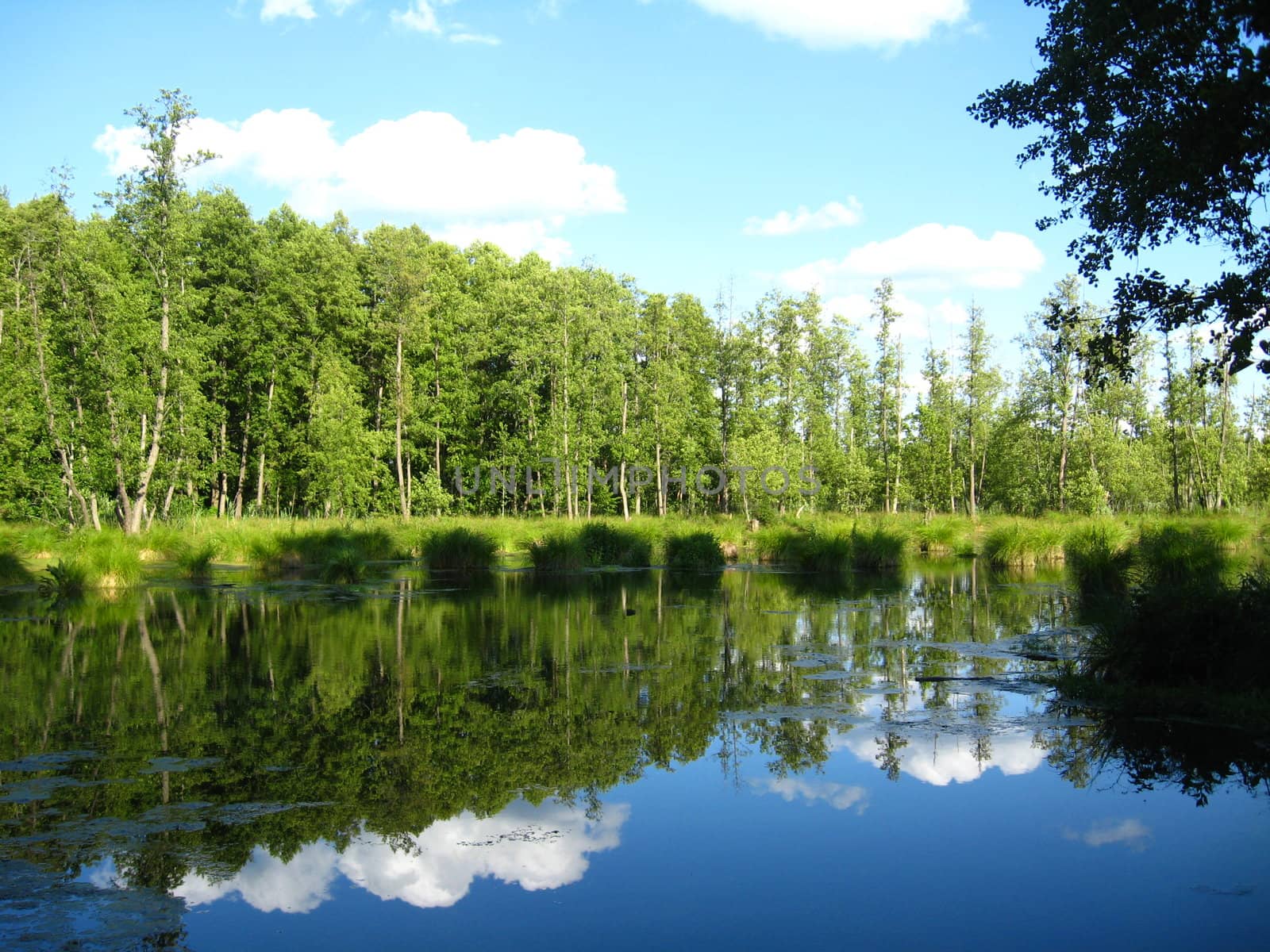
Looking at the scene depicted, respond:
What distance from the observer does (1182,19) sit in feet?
25.8

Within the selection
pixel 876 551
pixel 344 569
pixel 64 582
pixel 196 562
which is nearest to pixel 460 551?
pixel 344 569

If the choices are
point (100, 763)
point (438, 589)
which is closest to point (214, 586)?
point (438, 589)

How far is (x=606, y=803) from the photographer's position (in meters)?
6.65

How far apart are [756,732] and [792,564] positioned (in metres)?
18.6

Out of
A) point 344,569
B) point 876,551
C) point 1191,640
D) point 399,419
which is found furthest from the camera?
point 399,419

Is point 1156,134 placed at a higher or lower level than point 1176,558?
higher

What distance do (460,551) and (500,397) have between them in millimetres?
22786

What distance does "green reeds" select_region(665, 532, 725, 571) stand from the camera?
26031mm

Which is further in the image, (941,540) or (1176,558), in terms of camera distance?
(941,540)

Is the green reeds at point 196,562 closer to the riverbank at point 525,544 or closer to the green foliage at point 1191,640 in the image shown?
the riverbank at point 525,544

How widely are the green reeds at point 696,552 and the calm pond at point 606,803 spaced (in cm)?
1341

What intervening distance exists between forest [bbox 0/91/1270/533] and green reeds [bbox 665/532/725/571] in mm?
13813

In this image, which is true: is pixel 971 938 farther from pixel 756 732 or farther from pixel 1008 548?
pixel 1008 548

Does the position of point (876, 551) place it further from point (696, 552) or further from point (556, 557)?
point (556, 557)
